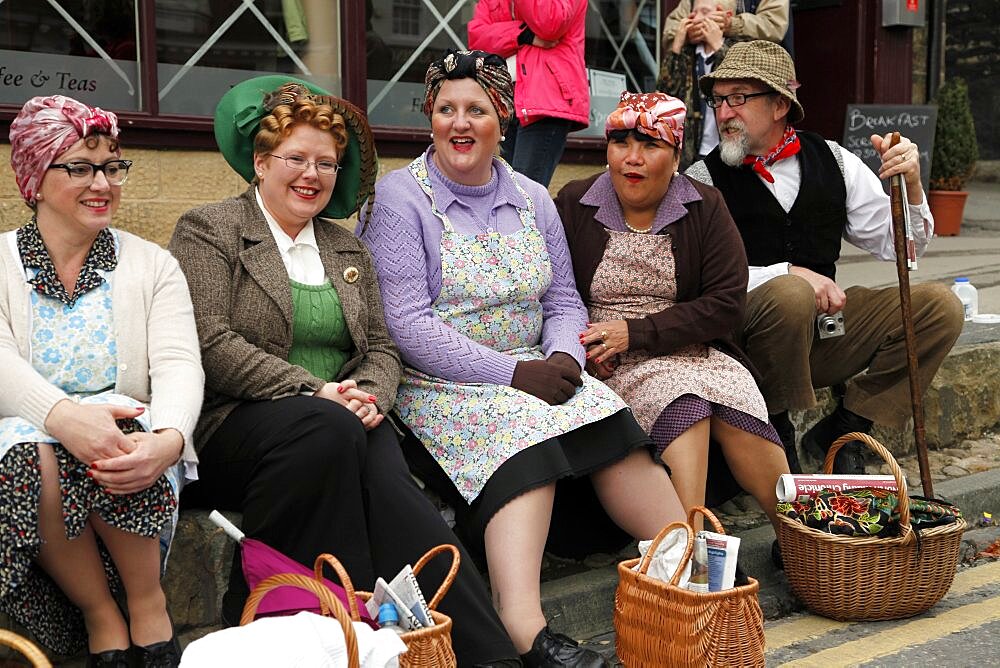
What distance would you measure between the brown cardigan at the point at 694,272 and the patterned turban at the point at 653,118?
0.27 m

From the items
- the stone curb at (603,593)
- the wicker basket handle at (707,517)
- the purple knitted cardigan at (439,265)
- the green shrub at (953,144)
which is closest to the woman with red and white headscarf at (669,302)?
the purple knitted cardigan at (439,265)

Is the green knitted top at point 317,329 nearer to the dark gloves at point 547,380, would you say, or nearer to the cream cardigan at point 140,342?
the cream cardigan at point 140,342

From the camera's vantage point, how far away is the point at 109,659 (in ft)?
9.21

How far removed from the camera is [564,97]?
5148mm

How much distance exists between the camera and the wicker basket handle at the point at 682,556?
3.06 metres

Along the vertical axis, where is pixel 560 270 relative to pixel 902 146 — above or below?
below

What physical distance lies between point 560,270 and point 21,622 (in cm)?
201

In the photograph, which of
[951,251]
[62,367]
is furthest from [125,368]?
[951,251]

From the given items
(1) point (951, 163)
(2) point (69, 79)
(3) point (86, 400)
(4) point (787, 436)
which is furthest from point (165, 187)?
(1) point (951, 163)

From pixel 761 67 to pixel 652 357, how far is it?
132 centimetres

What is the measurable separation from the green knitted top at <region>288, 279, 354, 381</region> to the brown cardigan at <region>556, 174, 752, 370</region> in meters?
1.01

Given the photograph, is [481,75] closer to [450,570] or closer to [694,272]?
[694,272]

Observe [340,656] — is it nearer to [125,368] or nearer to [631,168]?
[125,368]

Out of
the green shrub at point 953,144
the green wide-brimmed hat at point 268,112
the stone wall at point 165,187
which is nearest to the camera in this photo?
the green wide-brimmed hat at point 268,112
